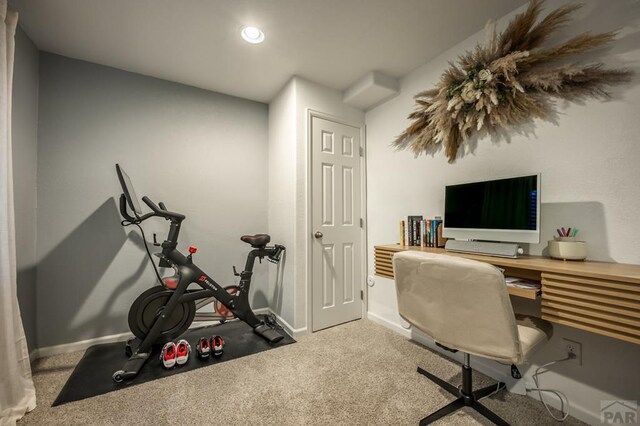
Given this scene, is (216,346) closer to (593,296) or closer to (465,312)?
(465,312)

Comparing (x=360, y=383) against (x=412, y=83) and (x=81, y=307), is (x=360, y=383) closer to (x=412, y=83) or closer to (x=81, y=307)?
(x=81, y=307)

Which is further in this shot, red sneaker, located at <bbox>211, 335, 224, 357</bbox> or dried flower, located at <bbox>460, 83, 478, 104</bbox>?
red sneaker, located at <bbox>211, 335, 224, 357</bbox>

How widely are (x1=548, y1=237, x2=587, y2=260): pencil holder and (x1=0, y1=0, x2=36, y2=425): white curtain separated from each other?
2995 mm

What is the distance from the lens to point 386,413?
4.75ft

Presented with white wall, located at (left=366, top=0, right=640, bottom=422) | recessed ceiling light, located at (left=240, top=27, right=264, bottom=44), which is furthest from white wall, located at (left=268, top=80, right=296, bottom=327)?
white wall, located at (left=366, top=0, right=640, bottom=422)

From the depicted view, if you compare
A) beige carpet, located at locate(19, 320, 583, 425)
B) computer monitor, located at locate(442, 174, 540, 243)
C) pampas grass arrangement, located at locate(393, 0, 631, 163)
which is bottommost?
beige carpet, located at locate(19, 320, 583, 425)

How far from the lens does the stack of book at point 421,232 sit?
6.80 feet

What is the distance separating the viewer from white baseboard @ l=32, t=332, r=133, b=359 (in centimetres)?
204

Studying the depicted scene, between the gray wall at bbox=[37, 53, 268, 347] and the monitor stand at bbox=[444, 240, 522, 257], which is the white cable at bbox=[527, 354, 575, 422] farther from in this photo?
the gray wall at bbox=[37, 53, 268, 347]

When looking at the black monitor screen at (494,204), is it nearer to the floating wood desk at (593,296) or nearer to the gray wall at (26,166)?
the floating wood desk at (593,296)

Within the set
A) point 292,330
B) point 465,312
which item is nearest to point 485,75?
point 465,312

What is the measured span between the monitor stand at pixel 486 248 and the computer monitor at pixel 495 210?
0.04 metres

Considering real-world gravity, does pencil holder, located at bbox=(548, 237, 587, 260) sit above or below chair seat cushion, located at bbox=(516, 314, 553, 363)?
above

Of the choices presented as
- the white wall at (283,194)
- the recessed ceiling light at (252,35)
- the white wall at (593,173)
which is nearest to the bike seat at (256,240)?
the white wall at (283,194)
